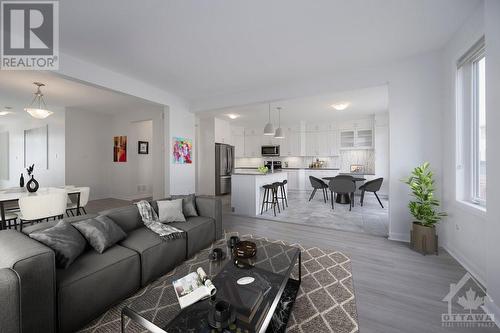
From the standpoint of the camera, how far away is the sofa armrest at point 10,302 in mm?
995

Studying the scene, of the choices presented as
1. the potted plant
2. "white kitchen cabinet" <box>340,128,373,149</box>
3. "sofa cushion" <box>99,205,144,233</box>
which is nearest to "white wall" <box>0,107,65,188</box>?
"sofa cushion" <box>99,205,144,233</box>

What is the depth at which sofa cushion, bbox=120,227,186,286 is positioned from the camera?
191 centimetres

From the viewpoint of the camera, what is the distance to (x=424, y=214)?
105 inches

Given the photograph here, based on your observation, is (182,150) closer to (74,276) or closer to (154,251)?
(154,251)

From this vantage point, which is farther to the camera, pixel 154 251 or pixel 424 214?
pixel 424 214

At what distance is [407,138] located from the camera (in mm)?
3029

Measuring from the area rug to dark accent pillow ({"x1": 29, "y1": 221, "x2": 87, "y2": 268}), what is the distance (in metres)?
0.54

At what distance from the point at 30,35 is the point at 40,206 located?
2268 mm

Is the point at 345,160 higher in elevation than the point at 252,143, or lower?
lower

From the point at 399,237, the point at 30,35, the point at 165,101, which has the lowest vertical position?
the point at 399,237

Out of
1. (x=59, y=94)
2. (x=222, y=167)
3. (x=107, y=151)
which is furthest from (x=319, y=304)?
(x=107, y=151)

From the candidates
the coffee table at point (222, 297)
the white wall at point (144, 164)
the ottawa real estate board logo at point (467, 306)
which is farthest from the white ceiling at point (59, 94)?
the ottawa real estate board logo at point (467, 306)

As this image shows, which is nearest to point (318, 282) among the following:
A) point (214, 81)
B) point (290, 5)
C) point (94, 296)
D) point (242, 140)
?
point (94, 296)

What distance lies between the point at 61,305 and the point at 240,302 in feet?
4.05
